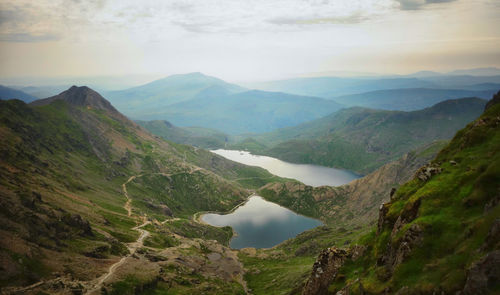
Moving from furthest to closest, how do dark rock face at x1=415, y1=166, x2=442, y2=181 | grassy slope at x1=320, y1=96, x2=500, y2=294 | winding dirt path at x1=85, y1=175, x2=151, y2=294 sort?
winding dirt path at x1=85, y1=175, x2=151, y2=294
dark rock face at x1=415, y1=166, x2=442, y2=181
grassy slope at x1=320, y1=96, x2=500, y2=294

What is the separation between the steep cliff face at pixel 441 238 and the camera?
26672mm

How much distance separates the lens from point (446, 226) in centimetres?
3409

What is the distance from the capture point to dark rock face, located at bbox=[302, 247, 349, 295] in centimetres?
5238

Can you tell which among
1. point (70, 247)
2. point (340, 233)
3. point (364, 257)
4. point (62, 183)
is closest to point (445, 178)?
point (364, 257)

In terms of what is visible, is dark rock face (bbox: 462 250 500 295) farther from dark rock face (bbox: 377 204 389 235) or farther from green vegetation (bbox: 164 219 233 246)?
green vegetation (bbox: 164 219 233 246)

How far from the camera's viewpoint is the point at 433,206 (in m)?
38.5

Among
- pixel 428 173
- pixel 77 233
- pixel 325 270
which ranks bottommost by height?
pixel 77 233

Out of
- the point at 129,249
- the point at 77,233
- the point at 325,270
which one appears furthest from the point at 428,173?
the point at 77,233

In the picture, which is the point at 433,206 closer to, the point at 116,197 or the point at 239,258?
the point at 239,258

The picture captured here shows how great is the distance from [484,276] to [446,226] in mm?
11119

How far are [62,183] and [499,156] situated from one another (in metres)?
174

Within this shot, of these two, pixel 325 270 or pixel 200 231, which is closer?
pixel 325 270

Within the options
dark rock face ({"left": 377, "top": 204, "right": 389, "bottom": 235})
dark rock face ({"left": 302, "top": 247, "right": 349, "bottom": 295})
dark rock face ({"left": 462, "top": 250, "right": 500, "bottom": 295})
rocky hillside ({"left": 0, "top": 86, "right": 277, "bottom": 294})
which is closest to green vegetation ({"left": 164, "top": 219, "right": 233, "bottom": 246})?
rocky hillside ({"left": 0, "top": 86, "right": 277, "bottom": 294})

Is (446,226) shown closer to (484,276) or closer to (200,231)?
(484,276)
